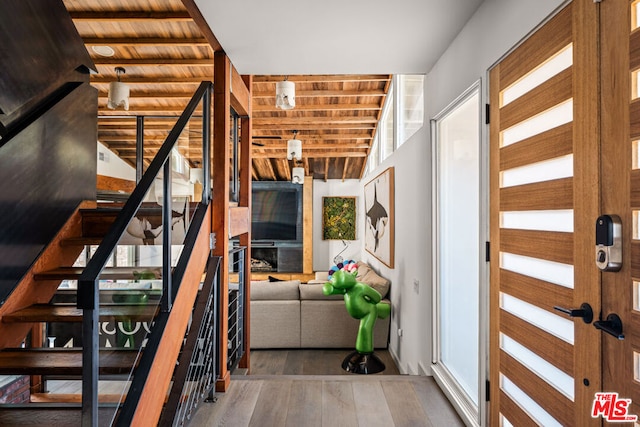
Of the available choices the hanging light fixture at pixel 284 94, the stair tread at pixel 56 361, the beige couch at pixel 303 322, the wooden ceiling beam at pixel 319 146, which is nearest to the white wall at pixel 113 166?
the stair tread at pixel 56 361

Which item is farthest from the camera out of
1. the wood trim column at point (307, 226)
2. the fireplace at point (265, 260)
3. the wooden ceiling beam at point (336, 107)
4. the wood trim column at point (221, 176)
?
the fireplace at point (265, 260)

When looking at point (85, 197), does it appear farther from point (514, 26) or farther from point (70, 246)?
point (514, 26)

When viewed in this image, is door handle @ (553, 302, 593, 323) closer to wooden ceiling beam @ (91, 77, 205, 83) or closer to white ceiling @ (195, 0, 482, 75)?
white ceiling @ (195, 0, 482, 75)

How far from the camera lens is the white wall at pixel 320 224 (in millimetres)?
9406

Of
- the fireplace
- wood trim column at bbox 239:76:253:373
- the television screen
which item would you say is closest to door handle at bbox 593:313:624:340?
wood trim column at bbox 239:76:253:373

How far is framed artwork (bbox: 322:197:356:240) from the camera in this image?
9.41 metres

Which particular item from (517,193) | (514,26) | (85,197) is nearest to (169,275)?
(85,197)

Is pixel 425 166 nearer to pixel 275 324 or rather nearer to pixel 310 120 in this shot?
pixel 275 324

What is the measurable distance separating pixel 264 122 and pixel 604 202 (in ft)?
21.0

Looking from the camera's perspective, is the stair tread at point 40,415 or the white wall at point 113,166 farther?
the white wall at point 113,166

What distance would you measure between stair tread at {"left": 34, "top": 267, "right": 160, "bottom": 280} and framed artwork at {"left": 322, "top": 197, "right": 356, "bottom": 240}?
24.2 feet

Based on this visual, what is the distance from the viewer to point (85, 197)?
2654mm

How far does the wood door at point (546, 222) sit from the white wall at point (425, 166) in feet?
0.38

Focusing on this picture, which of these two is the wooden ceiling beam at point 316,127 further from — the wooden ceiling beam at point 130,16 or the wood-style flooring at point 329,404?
the wood-style flooring at point 329,404
